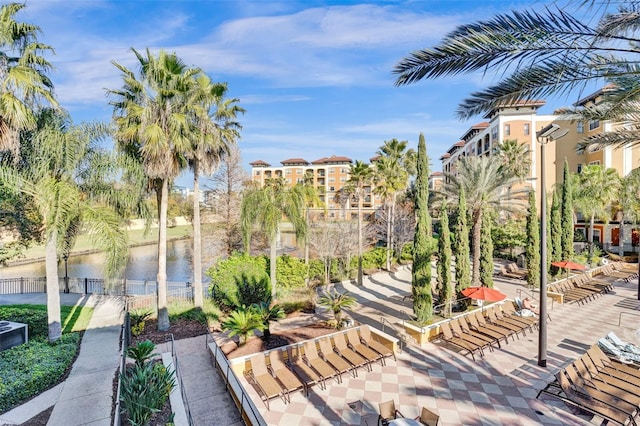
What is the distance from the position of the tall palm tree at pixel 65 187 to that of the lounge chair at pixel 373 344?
861 cm

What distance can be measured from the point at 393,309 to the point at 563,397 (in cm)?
897

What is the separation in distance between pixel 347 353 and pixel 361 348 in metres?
0.59

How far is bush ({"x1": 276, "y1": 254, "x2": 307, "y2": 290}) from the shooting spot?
1845cm

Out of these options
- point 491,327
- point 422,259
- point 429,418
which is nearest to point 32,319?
point 429,418

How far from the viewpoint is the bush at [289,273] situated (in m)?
18.5

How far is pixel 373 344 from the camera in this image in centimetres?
1021

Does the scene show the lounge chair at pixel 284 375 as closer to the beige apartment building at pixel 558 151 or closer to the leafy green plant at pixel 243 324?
the leafy green plant at pixel 243 324

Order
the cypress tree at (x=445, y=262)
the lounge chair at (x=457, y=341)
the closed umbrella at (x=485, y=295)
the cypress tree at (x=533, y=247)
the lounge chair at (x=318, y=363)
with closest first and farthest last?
the lounge chair at (x=318, y=363)
the lounge chair at (x=457, y=341)
the closed umbrella at (x=485, y=295)
the cypress tree at (x=445, y=262)
the cypress tree at (x=533, y=247)

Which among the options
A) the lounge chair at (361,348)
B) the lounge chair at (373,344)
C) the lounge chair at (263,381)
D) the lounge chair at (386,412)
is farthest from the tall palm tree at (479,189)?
the lounge chair at (263,381)

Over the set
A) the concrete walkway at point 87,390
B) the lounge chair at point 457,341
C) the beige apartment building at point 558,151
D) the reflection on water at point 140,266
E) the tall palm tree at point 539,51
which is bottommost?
the reflection on water at point 140,266

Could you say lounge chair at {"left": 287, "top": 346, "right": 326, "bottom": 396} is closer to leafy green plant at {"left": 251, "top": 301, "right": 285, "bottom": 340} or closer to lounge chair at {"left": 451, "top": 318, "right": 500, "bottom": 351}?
leafy green plant at {"left": 251, "top": 301, "right": 285, "bottom": 340}

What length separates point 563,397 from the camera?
24.1ft

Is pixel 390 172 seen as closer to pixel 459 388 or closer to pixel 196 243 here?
pixel 196 243

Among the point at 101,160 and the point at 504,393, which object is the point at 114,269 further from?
the point at 504,393
